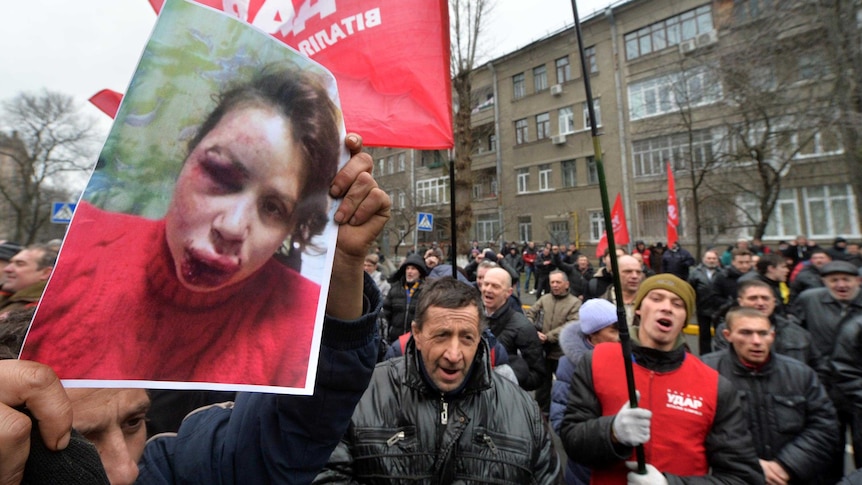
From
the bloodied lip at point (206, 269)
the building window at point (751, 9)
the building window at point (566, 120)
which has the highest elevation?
the building window at point (566, 120)

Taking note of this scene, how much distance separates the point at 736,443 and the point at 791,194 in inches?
909

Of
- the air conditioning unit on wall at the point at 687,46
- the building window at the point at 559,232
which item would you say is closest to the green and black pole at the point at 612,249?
the air conditioning unit on wall at the point at 687,46

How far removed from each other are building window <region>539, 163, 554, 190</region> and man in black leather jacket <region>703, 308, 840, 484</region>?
82.7 feet

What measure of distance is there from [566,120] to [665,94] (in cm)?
656

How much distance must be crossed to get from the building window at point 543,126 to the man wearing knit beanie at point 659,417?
26.6 metres

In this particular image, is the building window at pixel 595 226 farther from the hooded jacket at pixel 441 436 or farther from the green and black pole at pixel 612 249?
the hooded jacket at pixel 441 436

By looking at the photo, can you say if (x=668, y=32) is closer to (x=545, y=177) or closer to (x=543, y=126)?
(x=543, y=126)

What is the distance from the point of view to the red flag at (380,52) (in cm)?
252

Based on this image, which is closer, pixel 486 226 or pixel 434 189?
pixel 486 226

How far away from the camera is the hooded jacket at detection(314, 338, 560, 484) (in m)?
1.66

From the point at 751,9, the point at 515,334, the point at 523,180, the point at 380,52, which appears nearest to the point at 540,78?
the point at 523,180

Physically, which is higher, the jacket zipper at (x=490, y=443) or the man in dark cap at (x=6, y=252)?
the man in dark cap at (x=6, y=252)

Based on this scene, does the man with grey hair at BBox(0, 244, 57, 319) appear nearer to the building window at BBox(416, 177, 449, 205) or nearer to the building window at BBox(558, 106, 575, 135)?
the building window at BBox(416, 177, 449, 205)

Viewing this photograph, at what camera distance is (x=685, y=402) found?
1.98 metres
